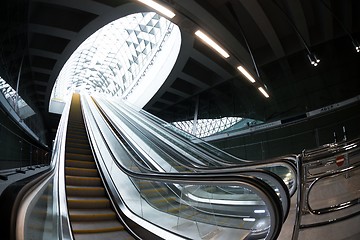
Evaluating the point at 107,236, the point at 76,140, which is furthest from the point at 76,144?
the point at 107,236

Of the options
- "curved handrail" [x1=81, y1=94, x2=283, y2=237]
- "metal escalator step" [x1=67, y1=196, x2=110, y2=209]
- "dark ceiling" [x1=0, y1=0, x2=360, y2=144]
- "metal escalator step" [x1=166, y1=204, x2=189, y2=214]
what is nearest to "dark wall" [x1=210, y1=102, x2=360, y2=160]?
"dark ceiling" [x1=0, y1=0, x2=360, y2=144]

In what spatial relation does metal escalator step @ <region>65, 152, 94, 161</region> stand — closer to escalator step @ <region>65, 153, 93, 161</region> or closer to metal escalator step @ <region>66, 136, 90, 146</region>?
escalator step @ <region>65, 153, 93, 161</region>

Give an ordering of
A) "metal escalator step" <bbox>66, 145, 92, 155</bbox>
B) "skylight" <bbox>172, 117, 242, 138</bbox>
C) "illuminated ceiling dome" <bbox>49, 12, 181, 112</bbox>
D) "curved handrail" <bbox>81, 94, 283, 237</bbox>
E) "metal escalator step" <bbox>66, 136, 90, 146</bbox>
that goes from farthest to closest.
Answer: "illuminated ceiling dome" <bbox>49, 12, 181, 112</bbox>
"skylight" <bbox>172, 117, 242, 138</bbox>
"metal escalator step" <bbox>66, 136, 90, 146</bbox>
"metal escalator step" <bbox>66, 145, 92, 155</bbox>
"curved handrail" <bbox>81, 94, 283, 237</bbox>

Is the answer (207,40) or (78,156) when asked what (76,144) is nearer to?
(78,156)

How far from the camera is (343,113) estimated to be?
8.12 metres

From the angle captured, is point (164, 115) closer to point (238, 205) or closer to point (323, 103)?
point (323, 103)

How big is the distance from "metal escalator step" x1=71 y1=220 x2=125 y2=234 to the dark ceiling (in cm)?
455

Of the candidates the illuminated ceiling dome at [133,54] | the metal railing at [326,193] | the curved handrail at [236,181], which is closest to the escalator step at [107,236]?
the curved handrail at [236,181]

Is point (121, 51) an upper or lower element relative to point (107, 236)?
upper

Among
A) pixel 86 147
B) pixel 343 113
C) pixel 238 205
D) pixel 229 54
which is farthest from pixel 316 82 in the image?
pixel 86 147

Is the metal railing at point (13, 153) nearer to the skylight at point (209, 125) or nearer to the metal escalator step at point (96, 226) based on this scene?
the metal escalator step at point (96, 226)

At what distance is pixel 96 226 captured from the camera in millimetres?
3145

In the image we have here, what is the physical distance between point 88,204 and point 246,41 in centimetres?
633

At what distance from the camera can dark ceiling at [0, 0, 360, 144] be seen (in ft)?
24.6
